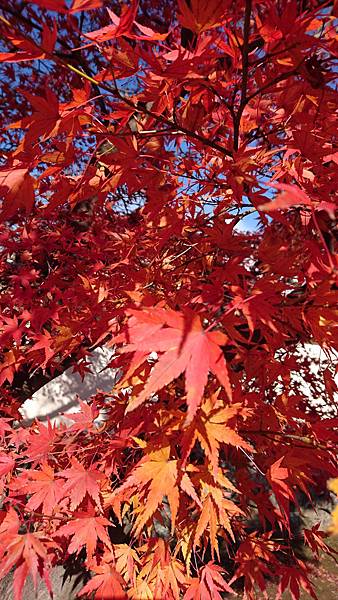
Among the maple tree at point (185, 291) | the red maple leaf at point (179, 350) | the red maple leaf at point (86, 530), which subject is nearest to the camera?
the red maple leaf at point (179, 350)

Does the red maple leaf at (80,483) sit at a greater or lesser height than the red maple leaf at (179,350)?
lesser

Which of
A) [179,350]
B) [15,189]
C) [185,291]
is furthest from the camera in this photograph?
[185,291]

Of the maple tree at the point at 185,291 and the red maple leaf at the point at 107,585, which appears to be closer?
the maple tree at the point at 185,291

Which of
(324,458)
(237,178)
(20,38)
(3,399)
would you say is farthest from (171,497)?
(3,399)

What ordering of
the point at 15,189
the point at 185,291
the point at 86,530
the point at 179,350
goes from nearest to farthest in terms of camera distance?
the point at 179,350 < the point at 15,189 < the point at 86,530 < the point at 185,291

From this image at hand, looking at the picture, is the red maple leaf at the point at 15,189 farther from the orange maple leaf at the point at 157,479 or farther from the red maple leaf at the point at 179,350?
the orange maple leaf at the point at 157,479

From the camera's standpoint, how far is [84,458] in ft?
5.25

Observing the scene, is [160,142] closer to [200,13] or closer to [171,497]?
→ [200,13]

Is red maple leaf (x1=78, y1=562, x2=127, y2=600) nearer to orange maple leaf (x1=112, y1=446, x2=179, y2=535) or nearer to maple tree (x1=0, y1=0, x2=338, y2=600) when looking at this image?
maple tree (x1=0, y1=0, x2=338, y2=600)

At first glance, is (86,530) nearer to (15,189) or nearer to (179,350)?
(179,350)

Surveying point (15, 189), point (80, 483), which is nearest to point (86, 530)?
point (80, 483)

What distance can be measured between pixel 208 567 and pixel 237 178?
62.1 inches

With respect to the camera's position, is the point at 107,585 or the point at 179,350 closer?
the point at 179,350

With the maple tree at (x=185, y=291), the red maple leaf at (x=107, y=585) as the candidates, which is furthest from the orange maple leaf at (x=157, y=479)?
the red maple leaf at (x=107, y=585)
